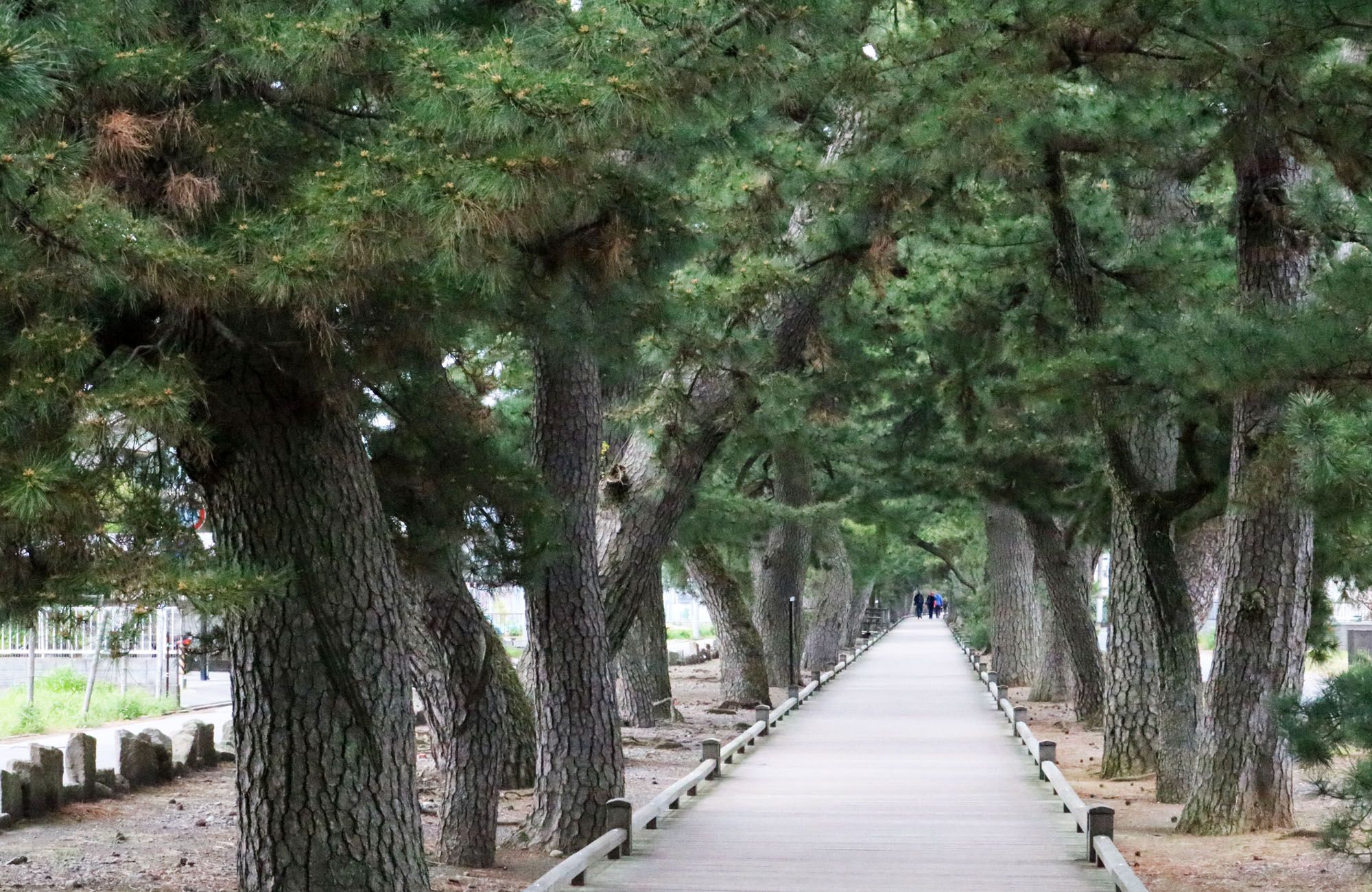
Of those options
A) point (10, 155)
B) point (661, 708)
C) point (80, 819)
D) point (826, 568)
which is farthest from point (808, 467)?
point (10, 155)

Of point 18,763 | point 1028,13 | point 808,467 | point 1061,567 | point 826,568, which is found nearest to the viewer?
point 1028,13

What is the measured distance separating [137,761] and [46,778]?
2.01 meters

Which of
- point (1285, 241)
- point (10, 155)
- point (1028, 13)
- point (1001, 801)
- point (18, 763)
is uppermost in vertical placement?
point (1028, 13)

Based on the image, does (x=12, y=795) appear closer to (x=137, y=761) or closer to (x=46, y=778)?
Result: (x=46, y=778)

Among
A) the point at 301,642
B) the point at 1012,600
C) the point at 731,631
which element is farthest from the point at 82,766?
the point at 1012,600

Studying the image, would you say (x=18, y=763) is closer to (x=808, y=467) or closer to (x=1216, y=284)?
(x=1216, y=284)

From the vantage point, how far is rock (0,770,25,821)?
1185 centimetres

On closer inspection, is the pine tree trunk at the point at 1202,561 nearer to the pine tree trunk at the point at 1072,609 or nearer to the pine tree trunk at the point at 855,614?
the pine tree trunk at the point at 1072,609

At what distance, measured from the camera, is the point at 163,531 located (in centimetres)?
629

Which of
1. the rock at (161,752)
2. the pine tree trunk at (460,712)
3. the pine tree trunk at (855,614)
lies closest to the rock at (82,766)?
the rock at (161,752)

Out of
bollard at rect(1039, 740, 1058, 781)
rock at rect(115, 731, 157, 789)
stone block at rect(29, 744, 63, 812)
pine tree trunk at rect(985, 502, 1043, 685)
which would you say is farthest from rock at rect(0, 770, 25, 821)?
pine tree trunk at rect(985, 502, 1043, 685)

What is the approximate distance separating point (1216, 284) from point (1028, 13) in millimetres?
4574

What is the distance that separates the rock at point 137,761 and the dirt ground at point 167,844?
14 cm

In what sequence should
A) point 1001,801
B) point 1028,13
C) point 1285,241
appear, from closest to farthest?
point 1028,13 → point 1285,241 → point 1001,801
